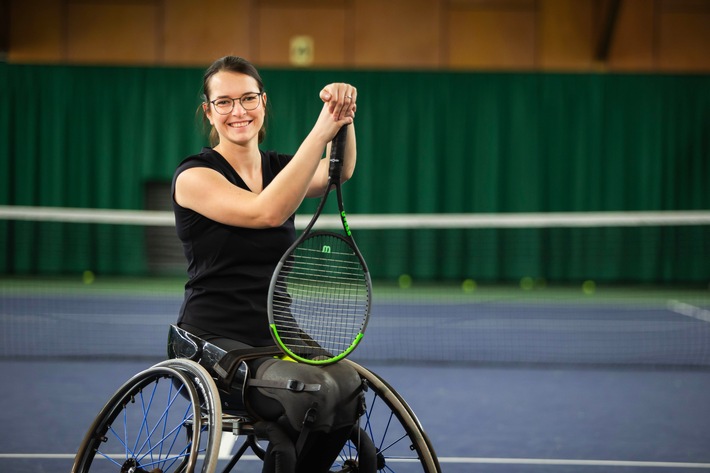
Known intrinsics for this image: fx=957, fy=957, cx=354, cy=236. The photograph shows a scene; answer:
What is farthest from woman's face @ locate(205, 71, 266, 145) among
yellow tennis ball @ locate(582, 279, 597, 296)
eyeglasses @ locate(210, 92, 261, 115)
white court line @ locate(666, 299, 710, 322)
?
yellow tennis ball @ locate(582, 279, 597, 296)

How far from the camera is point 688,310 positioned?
11.5 m

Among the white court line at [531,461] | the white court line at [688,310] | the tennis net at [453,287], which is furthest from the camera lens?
the white court line at [688,310]

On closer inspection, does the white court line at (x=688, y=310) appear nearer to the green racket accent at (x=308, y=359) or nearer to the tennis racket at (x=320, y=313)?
the tennis racket at (x=320, y=313)

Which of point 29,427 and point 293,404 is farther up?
point 293,404

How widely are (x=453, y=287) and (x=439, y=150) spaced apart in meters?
2.19

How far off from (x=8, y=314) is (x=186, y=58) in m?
6.14

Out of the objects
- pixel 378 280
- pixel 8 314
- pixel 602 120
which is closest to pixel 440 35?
pixel 602 120

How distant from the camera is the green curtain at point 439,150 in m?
14.8

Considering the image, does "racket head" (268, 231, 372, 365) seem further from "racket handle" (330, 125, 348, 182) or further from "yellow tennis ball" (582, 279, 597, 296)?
"yellow tennis ball" (582, 279, 597, 296)

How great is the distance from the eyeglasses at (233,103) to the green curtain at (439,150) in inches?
476

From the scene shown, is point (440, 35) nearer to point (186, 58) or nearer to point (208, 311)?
point (186, 58)

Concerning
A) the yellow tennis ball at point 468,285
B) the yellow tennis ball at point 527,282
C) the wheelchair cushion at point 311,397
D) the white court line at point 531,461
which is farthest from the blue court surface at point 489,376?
the yellow tennis ball at point 527,282

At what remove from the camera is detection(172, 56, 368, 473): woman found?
234 cm

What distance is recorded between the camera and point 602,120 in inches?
590
